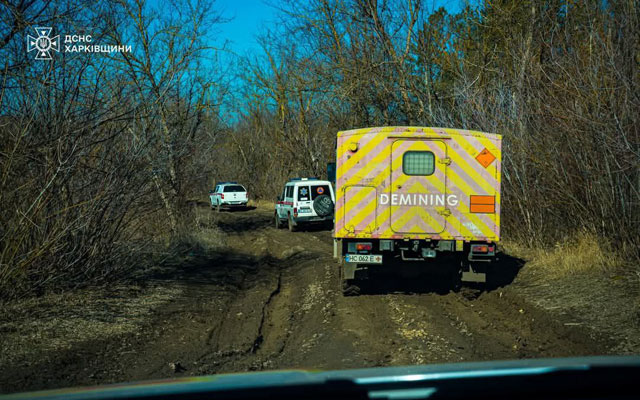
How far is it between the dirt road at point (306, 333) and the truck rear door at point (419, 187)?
4.25ft

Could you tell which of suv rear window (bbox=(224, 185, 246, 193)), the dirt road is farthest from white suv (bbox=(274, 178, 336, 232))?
suv rear window (bbox=(224, 185, 246, 193))

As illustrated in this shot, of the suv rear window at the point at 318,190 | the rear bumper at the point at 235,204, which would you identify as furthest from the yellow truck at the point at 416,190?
the rear bumper at the point at 235,204

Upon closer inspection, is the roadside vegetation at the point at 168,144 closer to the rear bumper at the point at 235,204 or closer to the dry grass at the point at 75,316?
the dry grass at the point at 75,316

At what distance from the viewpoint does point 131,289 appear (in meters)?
9.99

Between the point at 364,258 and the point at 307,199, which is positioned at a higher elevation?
the point at 307,199

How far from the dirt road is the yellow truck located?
97 centimetres

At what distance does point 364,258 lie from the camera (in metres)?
9.66

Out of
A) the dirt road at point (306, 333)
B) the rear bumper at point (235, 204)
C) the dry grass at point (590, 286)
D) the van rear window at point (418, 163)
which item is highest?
the van rear window at point (418, 163)

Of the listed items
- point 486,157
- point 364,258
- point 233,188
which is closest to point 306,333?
point 364,258

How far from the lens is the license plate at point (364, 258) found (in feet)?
31.6

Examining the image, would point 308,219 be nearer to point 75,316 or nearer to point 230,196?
point 75,316

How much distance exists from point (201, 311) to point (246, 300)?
1.19 meters

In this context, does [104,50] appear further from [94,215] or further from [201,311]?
[201,311]

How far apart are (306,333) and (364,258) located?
2.35 meters
